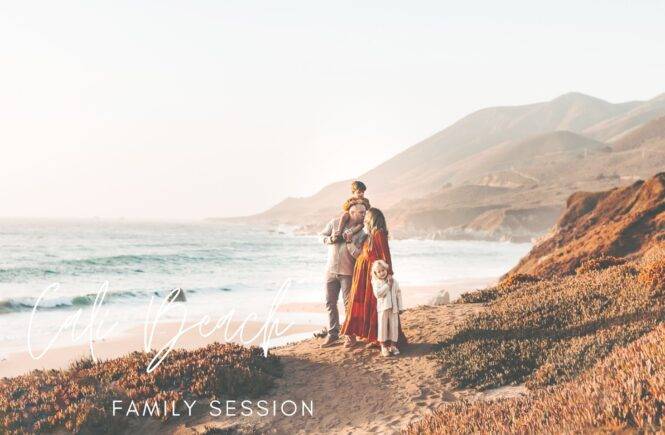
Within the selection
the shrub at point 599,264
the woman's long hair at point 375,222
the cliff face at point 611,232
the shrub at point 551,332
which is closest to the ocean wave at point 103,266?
the cliff face at point 611,232

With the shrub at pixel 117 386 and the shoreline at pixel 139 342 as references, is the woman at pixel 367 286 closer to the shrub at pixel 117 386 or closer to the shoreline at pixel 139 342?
the shrub at pixel 117 386

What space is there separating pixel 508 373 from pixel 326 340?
11.9 feet

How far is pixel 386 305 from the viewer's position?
29.1 feet

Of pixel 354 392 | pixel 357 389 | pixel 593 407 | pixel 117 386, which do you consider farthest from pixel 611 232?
pixel 117 386

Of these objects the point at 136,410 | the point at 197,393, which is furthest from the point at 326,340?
the point at 136,410

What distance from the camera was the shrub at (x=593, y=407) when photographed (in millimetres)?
4285

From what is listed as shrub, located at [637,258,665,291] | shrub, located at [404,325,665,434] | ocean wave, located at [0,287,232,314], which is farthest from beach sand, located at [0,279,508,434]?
ocean wave, located at [0,287,232,314]

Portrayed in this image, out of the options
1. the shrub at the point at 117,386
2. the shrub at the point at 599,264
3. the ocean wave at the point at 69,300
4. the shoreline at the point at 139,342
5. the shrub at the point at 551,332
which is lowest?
the ocean wave at the point at 69,300

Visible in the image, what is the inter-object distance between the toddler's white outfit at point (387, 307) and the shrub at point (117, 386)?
184 cm

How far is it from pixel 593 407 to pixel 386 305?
179 inches

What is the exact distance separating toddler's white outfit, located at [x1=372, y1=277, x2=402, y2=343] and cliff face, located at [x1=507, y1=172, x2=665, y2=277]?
9.39 metres

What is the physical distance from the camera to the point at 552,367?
7.29 metres

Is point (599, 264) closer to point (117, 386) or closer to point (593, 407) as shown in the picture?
point (593, 407)

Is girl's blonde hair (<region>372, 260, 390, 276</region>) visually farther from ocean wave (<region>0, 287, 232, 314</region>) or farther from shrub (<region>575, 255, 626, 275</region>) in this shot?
ocean wave (<region>0, 287, 232, 314</region>)
